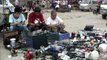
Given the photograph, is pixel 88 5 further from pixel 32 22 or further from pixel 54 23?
pixel 32 22

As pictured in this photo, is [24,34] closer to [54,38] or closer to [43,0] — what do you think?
[54,38]

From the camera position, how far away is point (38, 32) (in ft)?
33.1

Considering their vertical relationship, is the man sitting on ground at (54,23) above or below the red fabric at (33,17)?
below

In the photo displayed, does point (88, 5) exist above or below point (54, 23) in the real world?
below

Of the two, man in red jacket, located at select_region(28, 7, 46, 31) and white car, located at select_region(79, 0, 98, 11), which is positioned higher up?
man in red jacket, located at select_region(28, 7, 46, 31)

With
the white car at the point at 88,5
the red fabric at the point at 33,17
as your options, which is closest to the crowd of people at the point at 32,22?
the red fabric at the point at 33,17

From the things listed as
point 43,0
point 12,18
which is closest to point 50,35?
point 12,18

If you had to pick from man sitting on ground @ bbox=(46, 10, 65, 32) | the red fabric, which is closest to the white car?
man sitting on ground @ bbox=(46, 10, 65, 32)

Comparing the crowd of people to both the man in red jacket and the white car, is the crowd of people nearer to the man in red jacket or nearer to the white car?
the man in red jacket

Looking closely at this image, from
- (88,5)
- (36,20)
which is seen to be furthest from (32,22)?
(88,5)

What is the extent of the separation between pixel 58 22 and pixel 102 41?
2.01 metres

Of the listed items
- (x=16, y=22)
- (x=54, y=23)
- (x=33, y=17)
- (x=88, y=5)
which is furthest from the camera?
(x=88, y=5)

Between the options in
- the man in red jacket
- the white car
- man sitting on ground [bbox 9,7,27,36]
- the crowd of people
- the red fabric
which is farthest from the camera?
the white car

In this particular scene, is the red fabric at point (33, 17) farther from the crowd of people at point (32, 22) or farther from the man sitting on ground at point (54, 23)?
the man sitting on ground at point (54, 23)
